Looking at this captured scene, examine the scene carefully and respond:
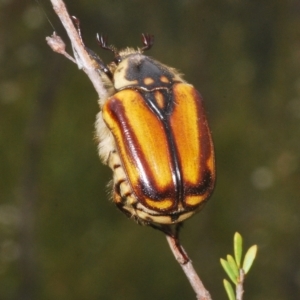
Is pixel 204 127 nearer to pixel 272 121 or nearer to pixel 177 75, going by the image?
pixel 177 75

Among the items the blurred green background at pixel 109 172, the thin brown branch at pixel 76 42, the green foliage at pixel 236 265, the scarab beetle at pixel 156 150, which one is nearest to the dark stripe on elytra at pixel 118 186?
the scarab beetle at pixel 156 150

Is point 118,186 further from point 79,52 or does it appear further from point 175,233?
point 79,52

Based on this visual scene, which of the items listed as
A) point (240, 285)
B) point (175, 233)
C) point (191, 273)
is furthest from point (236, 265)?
point (175, 233)

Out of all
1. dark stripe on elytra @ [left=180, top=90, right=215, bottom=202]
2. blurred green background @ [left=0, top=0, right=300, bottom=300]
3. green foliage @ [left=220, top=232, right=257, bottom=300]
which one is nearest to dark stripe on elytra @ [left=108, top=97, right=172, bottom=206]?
dark stripe on elytra @ [left=180, top=90, right=215, bottom=202]

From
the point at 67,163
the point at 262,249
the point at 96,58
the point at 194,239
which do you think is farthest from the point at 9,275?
the point at 96,58

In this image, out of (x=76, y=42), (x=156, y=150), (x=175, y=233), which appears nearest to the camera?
(x=76, y=42)

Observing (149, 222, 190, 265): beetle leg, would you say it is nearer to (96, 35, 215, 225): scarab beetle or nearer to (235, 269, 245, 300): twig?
(96, 35, 215, 225): scarab beetle

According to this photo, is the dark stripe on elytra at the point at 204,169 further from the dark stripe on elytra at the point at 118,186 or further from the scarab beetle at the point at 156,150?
the dark stripe on elytra at the point at 118,186
